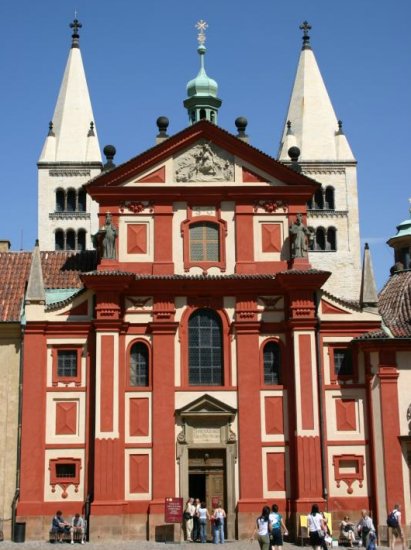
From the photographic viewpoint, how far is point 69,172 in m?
69.2

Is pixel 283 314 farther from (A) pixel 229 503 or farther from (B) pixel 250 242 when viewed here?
(A) pixel 229 503

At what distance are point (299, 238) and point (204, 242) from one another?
372 centimetres

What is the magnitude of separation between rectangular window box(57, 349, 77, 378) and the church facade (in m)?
0.05

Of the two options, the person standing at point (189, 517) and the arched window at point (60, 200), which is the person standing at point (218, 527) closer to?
the person standing at point (189, 517)

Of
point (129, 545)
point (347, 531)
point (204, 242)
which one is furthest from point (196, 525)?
point (204, 242)

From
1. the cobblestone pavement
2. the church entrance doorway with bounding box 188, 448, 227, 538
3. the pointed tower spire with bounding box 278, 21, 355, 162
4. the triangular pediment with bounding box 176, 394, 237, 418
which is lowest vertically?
the cobblestone pavement

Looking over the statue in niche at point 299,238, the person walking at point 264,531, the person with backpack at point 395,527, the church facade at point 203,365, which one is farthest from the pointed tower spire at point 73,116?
the person walking at point 264,531

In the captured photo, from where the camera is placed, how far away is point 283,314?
37.8 metres

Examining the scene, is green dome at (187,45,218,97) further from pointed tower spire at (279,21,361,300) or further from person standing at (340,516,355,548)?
person standing at (340,516,355,548)

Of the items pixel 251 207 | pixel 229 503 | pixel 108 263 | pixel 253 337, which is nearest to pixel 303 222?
pixel 251 207

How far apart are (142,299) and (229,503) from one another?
8325 mm

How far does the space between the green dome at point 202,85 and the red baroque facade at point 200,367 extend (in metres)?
14.6

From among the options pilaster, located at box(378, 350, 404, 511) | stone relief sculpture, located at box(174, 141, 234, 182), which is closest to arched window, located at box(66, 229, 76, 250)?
stone relief sculpture, located at box(174, 141, 234, 182)

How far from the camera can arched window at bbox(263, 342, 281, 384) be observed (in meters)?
37.3
